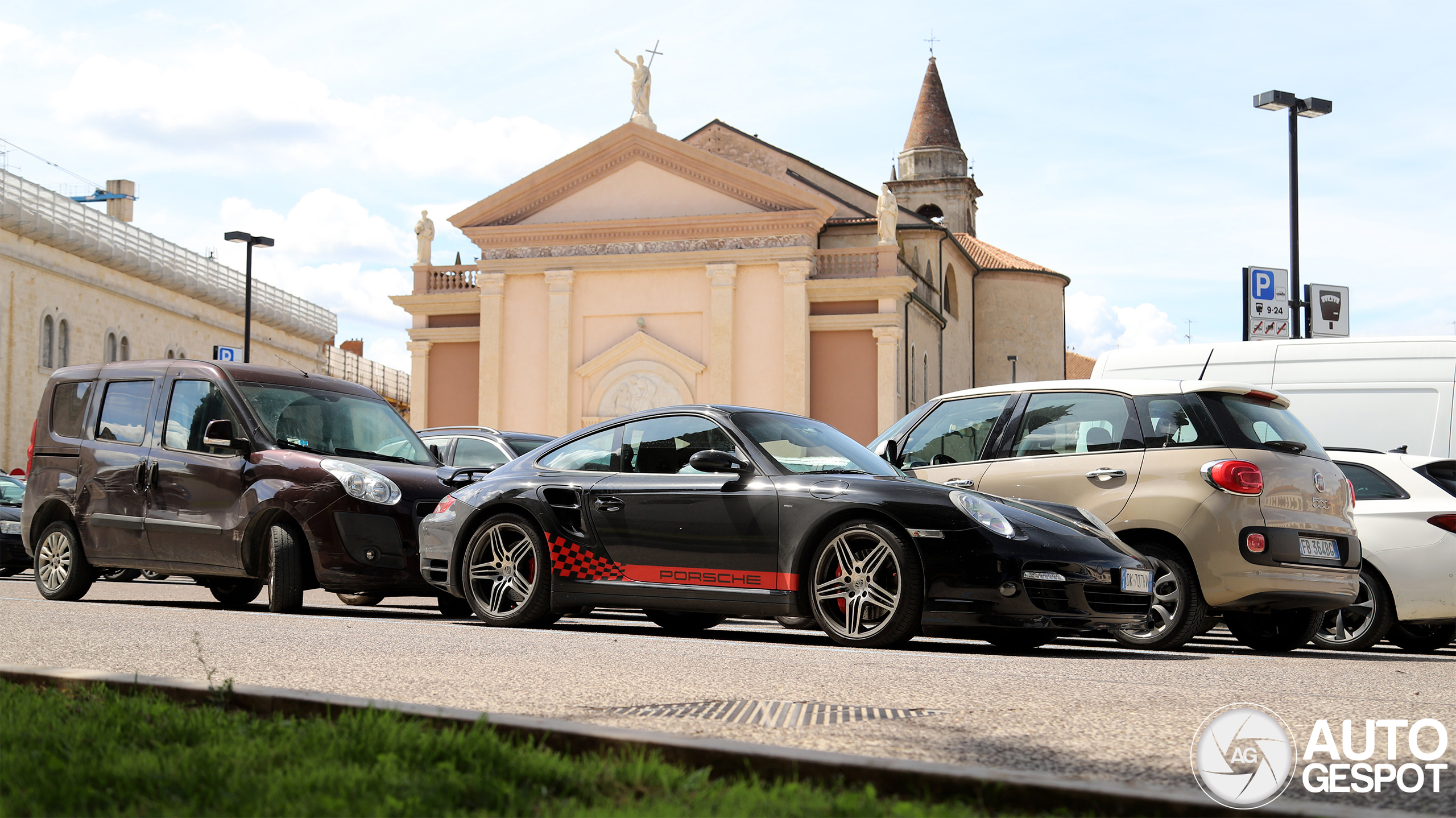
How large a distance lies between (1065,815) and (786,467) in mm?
5266

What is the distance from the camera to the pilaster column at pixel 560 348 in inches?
1599

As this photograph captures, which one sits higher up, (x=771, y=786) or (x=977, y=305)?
(x=977, y=305)

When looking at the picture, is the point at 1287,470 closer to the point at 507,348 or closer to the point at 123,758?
the point at 123,758

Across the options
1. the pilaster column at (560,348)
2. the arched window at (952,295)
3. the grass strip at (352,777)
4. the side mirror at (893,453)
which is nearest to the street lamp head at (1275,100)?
the side mirror at (893,453)

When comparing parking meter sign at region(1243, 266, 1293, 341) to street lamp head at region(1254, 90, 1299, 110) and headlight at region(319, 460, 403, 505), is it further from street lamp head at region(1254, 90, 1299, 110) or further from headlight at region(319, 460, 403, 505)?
headlight at region(319, 460, 403, 505)

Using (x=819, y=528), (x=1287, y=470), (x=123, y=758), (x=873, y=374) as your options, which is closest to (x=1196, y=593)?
(x=1287, y=470)

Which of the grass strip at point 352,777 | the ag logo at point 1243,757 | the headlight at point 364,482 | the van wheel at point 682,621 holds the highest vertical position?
the headlight at point 364,482

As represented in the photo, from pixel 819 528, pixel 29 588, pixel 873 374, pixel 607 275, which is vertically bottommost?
pixel 29 588

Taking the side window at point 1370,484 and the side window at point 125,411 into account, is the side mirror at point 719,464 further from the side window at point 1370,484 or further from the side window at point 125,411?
the side window at point 125,411

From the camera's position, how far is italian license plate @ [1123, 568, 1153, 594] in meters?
7.25

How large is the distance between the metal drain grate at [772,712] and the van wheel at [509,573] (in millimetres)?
3791

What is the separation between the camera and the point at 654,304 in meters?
40.4

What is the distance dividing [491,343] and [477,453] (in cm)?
2854

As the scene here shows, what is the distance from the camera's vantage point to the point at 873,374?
39.1 meters
